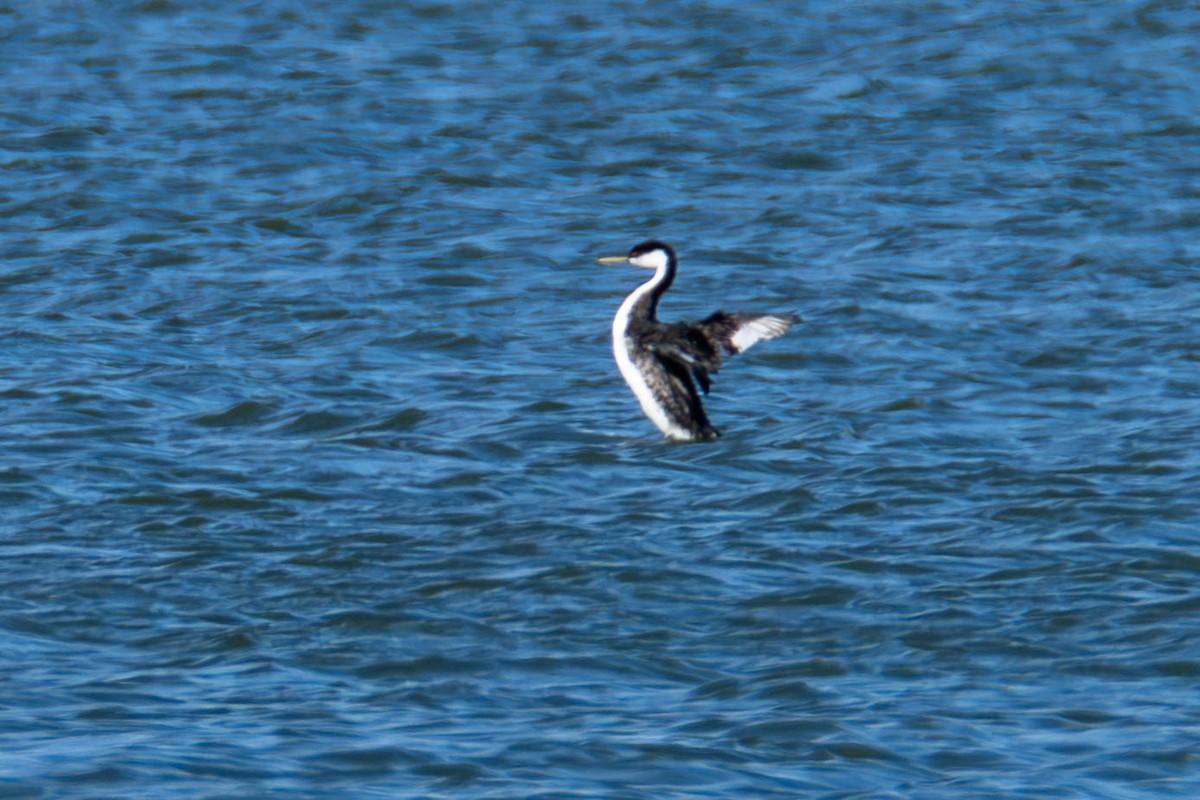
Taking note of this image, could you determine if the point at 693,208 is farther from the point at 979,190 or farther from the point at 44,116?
the point at 44,116

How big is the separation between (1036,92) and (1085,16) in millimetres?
3371

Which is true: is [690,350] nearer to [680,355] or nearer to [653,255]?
[680,355]

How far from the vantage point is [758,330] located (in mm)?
11906

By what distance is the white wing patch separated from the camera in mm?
11891

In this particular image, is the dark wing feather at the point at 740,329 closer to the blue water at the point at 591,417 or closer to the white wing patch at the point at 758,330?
the white wing patch at the point at 758,330

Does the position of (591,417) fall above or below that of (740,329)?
below

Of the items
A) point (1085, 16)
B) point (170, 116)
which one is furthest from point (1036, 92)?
point (170, 116)

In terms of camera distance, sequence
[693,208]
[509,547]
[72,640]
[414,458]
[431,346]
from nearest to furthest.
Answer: [72,640]
[509,547]
[414,458]
[431,346]
[693,208]

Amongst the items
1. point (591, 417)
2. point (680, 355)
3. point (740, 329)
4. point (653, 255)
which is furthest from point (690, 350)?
point (653, 255)

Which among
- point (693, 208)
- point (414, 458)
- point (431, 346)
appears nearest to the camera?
point (414, 458)

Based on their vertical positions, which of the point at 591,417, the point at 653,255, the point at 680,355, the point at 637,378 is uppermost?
the point at 653,255

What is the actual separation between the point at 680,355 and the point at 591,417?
2.35ft

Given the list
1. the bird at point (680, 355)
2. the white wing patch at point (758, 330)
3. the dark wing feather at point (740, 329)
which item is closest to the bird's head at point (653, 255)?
the bird at point (680, 355)

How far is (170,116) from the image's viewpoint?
20.1 meters
